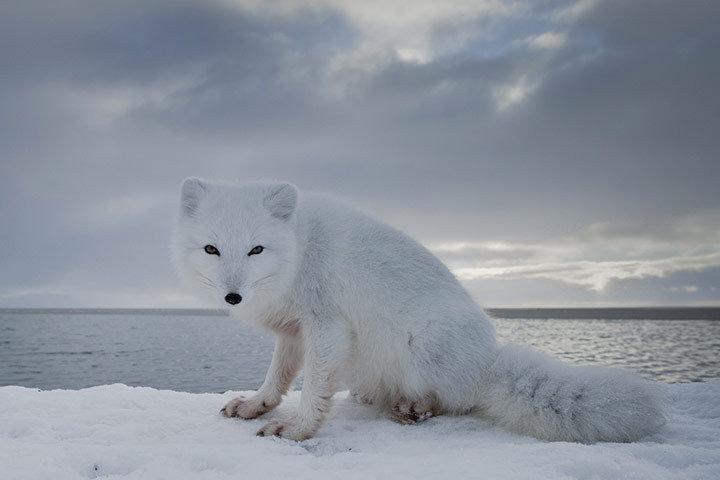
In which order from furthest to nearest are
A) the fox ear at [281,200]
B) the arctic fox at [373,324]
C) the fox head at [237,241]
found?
the fox ear at [281,200] < the arctic fox at [373,324] < the fox head at [237,241]

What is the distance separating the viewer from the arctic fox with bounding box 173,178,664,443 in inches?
111

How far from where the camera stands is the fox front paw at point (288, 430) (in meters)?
2.90

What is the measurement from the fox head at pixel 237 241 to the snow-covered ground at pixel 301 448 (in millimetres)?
781

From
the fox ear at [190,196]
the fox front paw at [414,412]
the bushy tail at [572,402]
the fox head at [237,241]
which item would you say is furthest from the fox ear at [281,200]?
the bushy tail at [572,402]

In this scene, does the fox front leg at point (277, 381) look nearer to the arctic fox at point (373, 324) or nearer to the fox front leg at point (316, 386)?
the arctic fox at point (373, 324)

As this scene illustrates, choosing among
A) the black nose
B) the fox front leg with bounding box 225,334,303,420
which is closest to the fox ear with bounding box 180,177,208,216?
the black nose

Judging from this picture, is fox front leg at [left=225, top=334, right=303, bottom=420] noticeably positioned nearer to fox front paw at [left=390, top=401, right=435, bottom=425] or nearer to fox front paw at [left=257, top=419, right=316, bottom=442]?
fox front paw at [left=257, top=419, right=316, bottom=442]

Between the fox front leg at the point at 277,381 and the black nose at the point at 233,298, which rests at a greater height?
the black nose at the point at 233,298

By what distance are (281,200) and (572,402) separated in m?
2.05

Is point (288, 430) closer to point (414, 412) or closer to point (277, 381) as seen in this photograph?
point (277, 381)

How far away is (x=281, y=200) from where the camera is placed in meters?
3.07

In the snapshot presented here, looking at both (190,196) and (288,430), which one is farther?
(190,196)

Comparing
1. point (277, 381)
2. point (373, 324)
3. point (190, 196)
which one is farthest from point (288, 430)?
point (190, 196)

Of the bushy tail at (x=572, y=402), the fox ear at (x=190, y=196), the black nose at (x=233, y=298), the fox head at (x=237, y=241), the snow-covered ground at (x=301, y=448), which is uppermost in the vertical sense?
the fox ear at (x=190, y=196)
